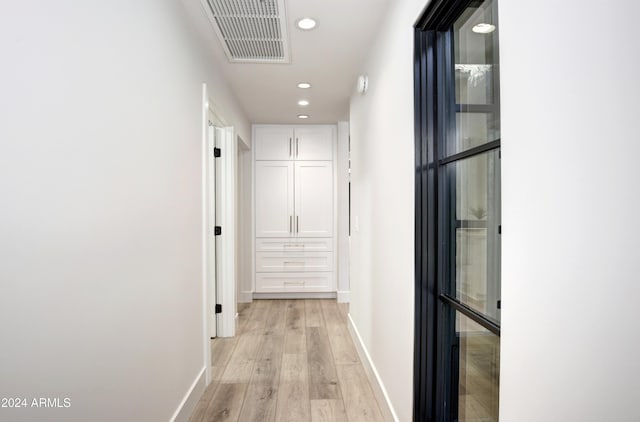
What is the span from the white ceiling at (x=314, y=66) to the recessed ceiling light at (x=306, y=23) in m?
0.04

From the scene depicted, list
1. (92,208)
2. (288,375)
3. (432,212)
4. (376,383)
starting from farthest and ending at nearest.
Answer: (288,375)
(376,383)
(432,212)
(92,208)

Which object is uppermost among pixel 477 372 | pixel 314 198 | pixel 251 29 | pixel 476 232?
pixel 251 29

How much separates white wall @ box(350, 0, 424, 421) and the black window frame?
0.07 m

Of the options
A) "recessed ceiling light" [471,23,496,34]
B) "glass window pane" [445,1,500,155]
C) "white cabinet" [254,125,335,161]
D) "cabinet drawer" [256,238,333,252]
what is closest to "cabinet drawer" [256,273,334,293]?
"cabinet drawer" [256,238,333,252]

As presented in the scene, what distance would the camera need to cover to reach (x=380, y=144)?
2430mm

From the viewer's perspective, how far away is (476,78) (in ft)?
4.13

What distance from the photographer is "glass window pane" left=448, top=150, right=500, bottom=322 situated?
1.14m

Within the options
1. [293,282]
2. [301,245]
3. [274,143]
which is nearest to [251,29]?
[274,143]

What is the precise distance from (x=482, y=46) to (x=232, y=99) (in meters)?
2.94

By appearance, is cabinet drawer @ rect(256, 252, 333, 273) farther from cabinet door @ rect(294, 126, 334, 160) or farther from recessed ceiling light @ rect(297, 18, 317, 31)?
recessed ceiling light @ rect(297, 18, 317, 31)

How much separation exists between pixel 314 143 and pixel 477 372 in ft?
13.9

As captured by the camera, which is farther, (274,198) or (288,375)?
(274,198)

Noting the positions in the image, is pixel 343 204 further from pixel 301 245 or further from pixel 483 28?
pixel 483 28

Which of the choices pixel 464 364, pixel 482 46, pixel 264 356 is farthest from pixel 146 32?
pixel 264 356
